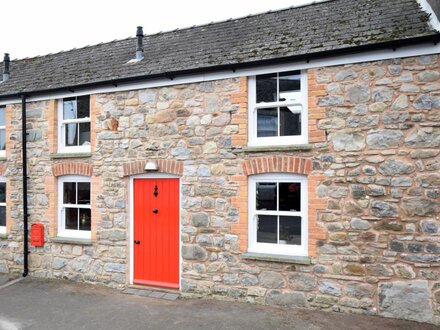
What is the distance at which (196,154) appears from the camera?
6.84m

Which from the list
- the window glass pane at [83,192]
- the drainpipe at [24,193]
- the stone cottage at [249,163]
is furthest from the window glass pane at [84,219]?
the drainpipe at [24,193]

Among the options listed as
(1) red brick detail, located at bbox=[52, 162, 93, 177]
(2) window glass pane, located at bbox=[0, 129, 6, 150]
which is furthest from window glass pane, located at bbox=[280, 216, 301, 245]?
(2) window glass pane, located at bbox=[0, 129, 6, 150]

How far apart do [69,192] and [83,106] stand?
1992mm

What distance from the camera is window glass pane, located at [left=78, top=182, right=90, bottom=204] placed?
7.97 meters

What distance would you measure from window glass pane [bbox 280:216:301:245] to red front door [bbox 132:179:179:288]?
207 cm

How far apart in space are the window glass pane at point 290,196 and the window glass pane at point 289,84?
5.00 ft

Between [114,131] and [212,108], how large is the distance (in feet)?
7.47

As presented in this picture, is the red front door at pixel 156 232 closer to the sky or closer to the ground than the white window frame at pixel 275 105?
closer to the ground

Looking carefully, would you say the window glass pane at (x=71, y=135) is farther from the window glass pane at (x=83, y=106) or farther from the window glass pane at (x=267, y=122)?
the window glass pane at (x=267, y=122)

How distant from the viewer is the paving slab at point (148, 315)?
17.9ft

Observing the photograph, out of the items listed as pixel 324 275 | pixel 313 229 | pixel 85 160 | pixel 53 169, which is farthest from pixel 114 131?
pixel 324 275

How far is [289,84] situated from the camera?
6383mm

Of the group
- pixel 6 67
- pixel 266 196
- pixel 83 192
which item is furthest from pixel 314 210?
pixel 6 67

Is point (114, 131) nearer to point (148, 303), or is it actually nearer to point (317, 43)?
point (148, 303)
